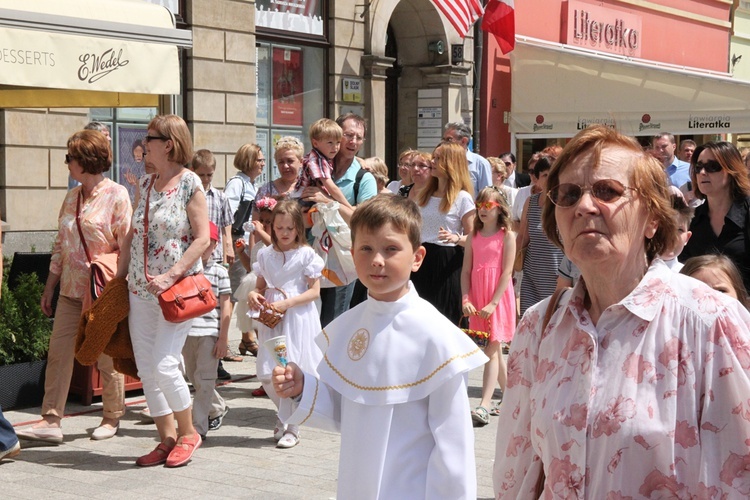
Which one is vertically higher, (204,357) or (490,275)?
(490,275)

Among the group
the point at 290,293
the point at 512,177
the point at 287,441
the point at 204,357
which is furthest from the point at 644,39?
the point at 287,441

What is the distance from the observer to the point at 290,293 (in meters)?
7.26

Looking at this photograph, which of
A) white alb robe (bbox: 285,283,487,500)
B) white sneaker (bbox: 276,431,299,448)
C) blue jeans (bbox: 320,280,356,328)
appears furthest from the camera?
blue jeans (bbox: 320,280,356,328)

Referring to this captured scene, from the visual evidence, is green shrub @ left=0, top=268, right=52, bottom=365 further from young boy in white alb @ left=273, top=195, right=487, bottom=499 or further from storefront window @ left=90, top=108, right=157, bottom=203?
storefront window @ left=90, top=108, right=157, bottom=203

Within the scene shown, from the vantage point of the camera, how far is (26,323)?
829 centimetres

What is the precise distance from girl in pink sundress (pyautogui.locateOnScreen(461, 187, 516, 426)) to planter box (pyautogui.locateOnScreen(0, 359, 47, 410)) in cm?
305

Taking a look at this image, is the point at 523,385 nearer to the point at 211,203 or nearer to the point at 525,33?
the point at 211,203

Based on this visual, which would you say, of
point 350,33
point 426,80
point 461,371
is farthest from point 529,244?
point 426,80

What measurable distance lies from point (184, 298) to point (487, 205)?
8.68ft

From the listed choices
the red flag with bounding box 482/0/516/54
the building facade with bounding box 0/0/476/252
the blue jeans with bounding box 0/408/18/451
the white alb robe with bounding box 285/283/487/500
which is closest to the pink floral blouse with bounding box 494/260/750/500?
the white alb robe with bounding box 285/283/487/500

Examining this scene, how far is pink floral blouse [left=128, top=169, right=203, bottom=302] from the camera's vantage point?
6.53 metres

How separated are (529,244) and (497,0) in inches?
478

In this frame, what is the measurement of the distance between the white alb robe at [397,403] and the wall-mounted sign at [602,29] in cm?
2187

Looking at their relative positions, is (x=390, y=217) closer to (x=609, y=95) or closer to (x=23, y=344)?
(x=23, y=344)
